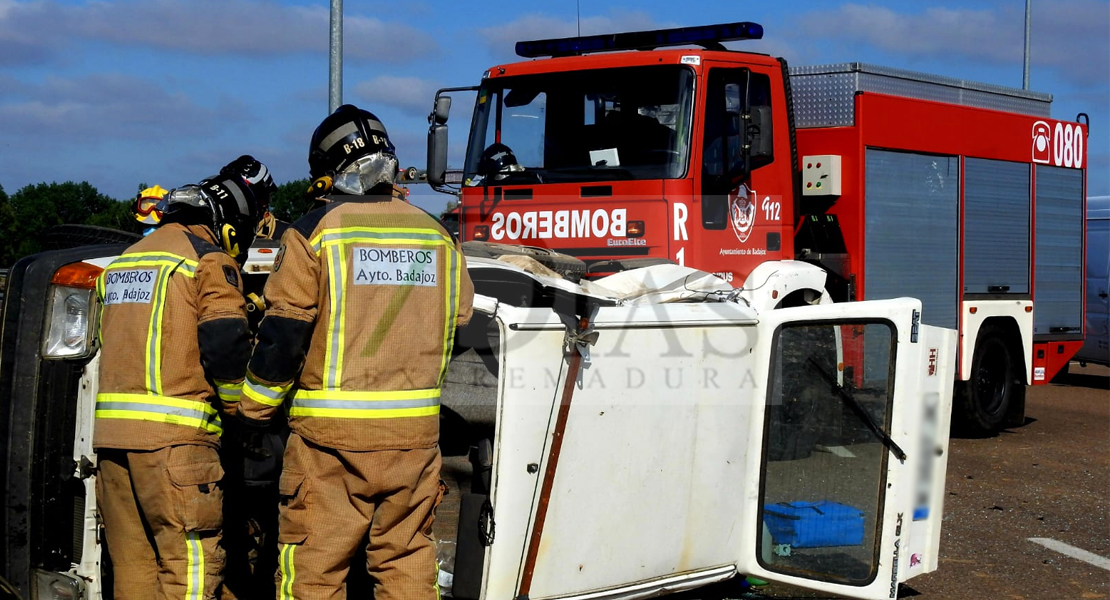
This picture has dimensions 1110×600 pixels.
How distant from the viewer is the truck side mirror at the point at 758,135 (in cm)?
672

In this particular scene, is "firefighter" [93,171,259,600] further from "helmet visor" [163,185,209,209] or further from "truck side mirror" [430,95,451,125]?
"truck side mirror" [430,95,451,125]

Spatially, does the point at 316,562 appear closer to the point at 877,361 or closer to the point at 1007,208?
the point at 877,361

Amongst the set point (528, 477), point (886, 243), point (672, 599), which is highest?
point (886, 243)

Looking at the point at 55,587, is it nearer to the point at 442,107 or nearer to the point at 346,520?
the point at 346,520

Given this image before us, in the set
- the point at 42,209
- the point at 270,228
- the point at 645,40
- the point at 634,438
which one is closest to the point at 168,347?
the point at 634,438

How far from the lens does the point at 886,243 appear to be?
27.7 feet

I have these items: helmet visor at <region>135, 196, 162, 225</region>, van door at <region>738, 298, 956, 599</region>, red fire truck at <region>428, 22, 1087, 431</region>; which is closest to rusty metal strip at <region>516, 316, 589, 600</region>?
van door at <region>738, 298, 956, 599</region>

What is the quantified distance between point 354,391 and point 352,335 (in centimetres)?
17

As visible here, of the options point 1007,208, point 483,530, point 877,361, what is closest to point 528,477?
point 483,530

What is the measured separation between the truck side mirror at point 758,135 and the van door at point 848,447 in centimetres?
239

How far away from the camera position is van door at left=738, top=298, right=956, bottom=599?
4457 millimetres

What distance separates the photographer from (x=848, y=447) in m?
4.58

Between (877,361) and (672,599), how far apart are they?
52.6 inches

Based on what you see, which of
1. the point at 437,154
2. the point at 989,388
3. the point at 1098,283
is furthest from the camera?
the point at 1098,283
